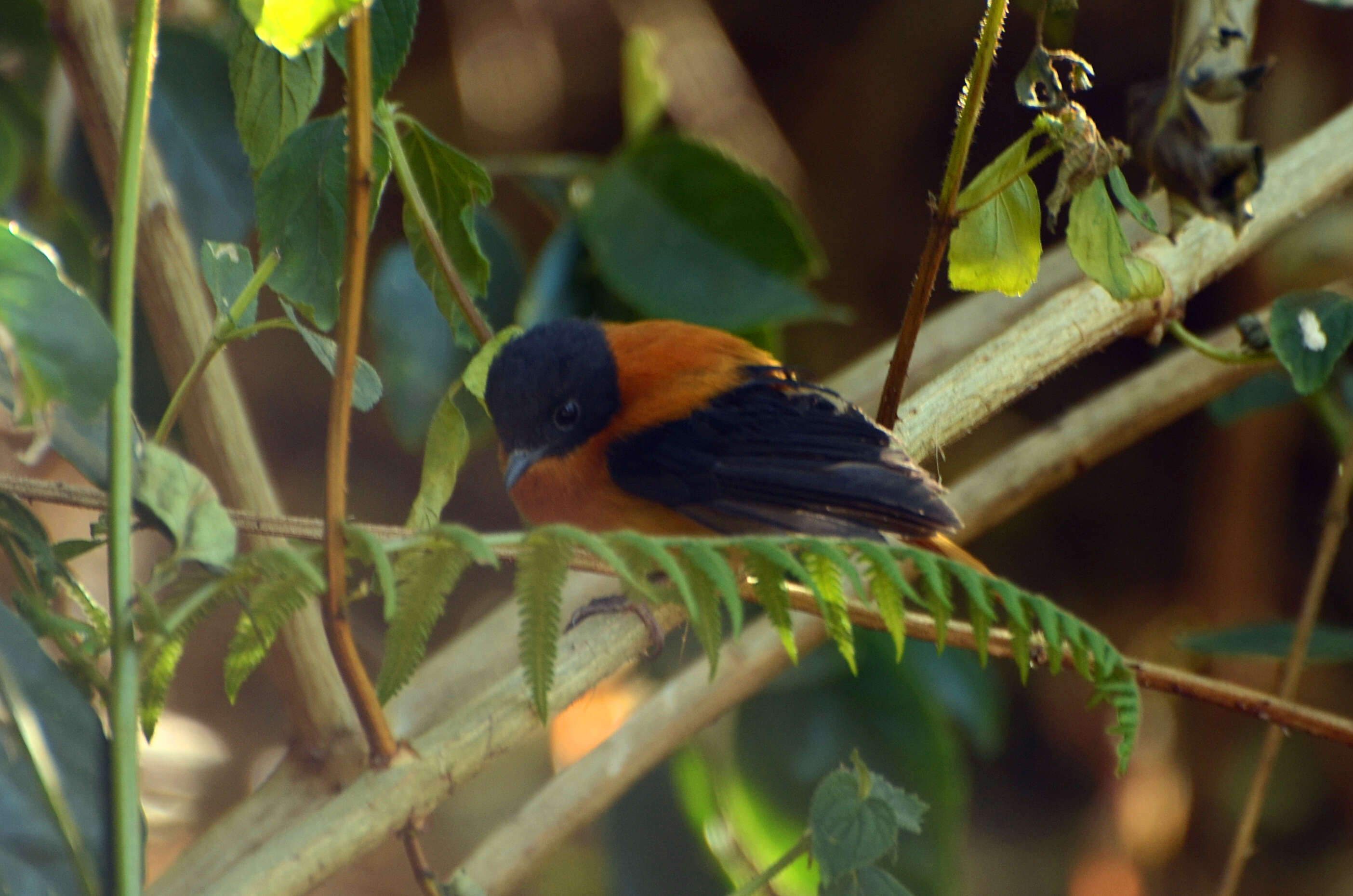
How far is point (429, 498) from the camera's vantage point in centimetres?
137

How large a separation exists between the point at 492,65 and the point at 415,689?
8.97 feet

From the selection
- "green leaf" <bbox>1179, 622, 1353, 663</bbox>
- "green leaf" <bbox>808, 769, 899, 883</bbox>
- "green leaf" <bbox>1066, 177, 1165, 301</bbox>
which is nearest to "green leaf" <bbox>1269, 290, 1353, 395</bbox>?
"green leaf" <bbox>1066, 177, 1165, 301</bbox>

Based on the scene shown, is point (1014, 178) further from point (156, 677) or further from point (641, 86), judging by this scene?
point (641, 86)

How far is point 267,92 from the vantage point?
121cm

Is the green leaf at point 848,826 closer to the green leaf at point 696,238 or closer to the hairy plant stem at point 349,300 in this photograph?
the hairy plant stem at point 349,300

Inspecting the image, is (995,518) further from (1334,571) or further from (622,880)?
(1334,571)

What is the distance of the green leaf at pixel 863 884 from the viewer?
1186mm

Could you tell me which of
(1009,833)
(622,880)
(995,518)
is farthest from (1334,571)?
(622,880)

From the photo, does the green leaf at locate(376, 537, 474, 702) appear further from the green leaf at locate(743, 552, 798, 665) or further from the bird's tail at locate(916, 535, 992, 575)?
the bird's tail at locate(916, 535, 992, 575)

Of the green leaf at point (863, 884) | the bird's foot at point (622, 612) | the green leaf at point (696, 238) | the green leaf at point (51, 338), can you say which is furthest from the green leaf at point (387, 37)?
the green leaf at point (696, 238)

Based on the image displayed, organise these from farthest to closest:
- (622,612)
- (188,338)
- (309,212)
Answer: (188,338) < (622,612) < (309,212)

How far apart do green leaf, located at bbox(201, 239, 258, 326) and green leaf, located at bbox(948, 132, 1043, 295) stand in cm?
75

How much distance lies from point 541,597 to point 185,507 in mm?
286

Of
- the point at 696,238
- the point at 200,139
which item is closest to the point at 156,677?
the point at 200,139
